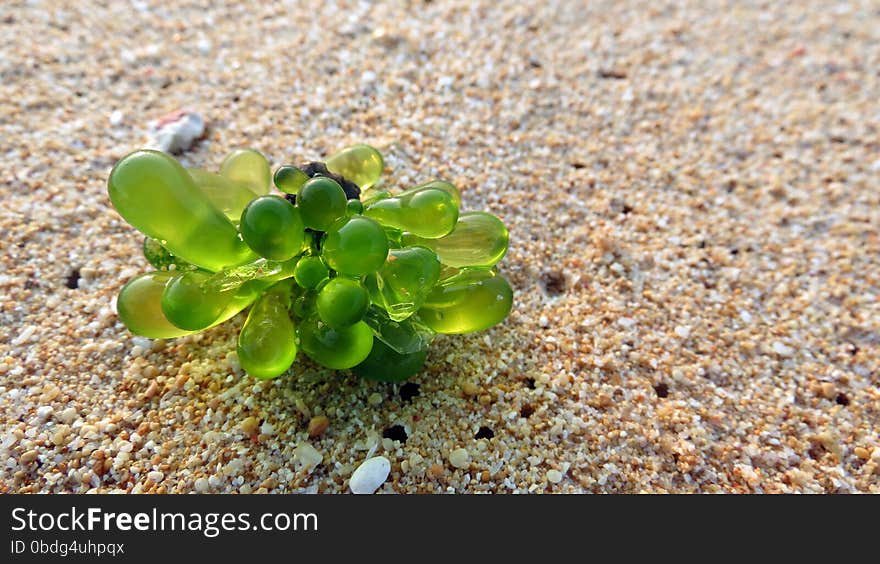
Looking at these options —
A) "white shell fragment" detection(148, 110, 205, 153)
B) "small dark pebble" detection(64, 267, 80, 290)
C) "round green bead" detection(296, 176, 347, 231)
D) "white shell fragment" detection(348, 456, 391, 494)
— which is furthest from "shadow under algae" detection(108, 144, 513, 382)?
"white shell fragment" detection(148, 110, 205, 153)

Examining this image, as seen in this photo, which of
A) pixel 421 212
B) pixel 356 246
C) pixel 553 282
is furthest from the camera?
pixel 553 282

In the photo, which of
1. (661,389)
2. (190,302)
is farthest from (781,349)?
(190,302)

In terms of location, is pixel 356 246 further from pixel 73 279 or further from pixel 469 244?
pixel 73 279

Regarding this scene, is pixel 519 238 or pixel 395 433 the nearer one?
pixel 395 433

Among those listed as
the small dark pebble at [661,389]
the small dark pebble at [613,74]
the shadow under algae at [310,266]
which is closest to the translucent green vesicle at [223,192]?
the shadow under algae at [310,266]

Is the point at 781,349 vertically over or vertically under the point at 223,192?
under

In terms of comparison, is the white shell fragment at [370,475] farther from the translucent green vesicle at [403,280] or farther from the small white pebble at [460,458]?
the translucent green vesicle at [403,280]

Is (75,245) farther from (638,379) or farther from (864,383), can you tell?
(864,383)
